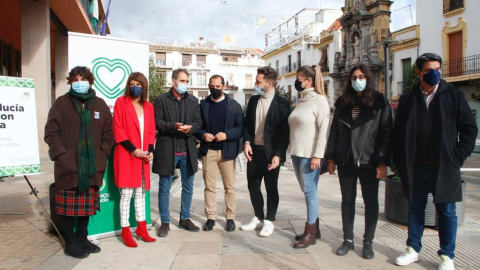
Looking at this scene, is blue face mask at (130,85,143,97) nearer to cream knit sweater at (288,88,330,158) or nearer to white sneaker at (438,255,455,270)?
cream knit sweater at (288,88,330,158)

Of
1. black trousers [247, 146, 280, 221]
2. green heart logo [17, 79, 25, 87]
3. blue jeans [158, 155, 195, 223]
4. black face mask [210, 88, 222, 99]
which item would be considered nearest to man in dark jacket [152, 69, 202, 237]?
blue jeans [158, 155, 195, 223]

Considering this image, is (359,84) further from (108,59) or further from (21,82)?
(21,82)

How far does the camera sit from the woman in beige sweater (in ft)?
13.1

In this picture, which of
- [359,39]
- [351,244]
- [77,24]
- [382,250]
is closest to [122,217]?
[351,244]

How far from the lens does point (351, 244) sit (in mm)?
3941

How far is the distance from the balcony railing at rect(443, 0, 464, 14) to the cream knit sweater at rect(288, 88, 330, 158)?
21589 millimetres

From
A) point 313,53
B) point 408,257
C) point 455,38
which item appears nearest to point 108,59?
point 408,257

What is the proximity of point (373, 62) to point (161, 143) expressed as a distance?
1018 inches

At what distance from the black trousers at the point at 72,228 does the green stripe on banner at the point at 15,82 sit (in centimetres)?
152

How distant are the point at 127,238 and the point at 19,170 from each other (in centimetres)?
136

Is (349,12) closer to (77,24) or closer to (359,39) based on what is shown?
(359,39)

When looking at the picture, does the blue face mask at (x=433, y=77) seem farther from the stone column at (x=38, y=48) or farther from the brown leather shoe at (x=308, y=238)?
the stone column at (x=38, y=48)

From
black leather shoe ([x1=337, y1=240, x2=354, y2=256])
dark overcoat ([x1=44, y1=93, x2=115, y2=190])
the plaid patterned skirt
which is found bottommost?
black leather shoe ([x1=337, y1=240, x2=354, y2=256])

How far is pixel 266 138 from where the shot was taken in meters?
4.38
